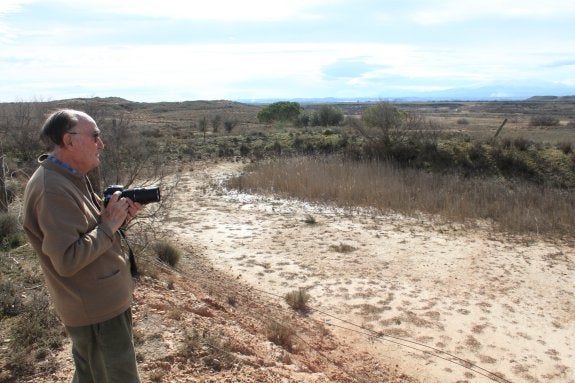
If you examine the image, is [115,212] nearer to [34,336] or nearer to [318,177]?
[34,336]

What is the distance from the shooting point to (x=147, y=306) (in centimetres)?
469

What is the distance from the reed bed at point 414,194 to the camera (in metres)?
11.0

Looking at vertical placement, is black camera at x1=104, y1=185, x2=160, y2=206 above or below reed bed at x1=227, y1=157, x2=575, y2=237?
above

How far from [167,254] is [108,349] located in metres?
5.01

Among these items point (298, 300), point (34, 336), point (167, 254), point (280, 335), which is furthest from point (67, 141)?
point (167, 254)

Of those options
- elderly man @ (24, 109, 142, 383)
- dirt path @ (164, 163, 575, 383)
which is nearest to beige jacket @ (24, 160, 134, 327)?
elderly man @ (24, 109, 142, 383)

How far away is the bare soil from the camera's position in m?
4.18

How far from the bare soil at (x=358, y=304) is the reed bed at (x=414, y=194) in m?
0.77

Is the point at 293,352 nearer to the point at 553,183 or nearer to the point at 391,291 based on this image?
the point at 391,291

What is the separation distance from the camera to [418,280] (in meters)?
7.51

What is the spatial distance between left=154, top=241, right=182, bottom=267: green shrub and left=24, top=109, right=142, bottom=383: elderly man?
4.83m

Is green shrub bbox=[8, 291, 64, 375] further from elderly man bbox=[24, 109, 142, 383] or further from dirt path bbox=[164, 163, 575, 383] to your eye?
dirt path bbox=[164, 163, 575, 383]

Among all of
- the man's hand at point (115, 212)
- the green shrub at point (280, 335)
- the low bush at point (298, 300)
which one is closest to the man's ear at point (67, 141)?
the man's hand at point (115, 212)

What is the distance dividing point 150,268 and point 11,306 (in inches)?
81.7
